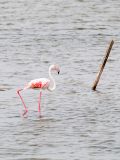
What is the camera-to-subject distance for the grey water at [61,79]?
1580cm

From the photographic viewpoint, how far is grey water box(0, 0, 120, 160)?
622 inches

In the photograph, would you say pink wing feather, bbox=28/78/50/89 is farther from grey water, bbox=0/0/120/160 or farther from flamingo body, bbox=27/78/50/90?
grey water, bbox=0/0/120/160

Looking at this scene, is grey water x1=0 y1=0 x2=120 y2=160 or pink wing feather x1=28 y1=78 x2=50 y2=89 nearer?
grey water x1=0 y1=0 x2=120 y2=160

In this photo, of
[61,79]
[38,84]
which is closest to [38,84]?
[38,84]

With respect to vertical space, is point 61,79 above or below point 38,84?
above

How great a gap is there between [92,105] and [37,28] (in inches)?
539

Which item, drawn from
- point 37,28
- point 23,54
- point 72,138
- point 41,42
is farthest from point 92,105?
point 37,28

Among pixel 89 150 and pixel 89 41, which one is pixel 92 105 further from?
pixel 89 41

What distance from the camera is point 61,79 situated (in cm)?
2320

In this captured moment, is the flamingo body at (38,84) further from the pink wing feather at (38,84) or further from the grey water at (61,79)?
the grey water at (61,79)

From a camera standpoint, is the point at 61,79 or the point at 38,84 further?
the point at 61,79

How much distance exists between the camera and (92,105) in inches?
773

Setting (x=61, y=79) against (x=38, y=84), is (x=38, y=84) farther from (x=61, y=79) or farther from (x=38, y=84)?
(x=61, y=79)

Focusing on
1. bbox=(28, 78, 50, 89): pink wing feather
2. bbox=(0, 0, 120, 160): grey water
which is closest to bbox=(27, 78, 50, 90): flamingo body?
bbox=(28, 78, 50, 89): pink wing feather
